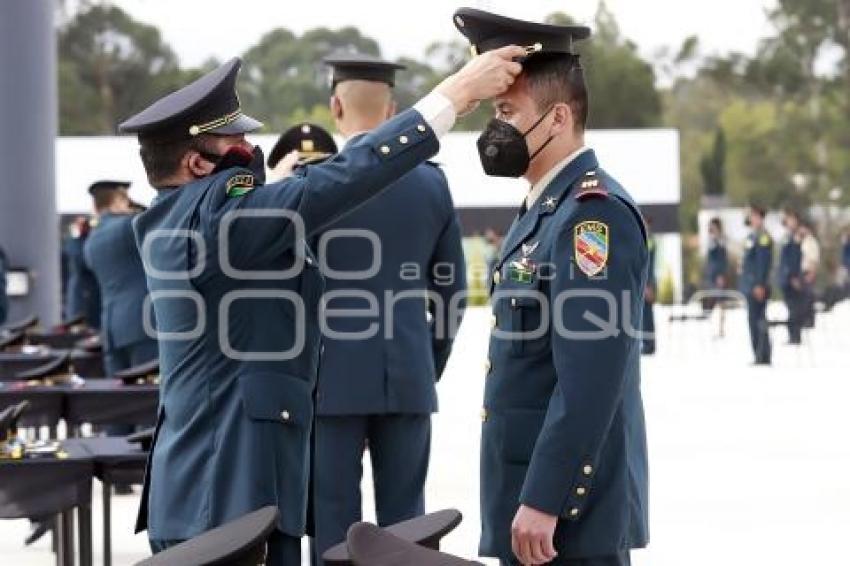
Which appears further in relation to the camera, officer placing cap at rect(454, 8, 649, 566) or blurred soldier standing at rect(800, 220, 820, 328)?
blurred soldier standing at rect(800, 220, 820, 328)

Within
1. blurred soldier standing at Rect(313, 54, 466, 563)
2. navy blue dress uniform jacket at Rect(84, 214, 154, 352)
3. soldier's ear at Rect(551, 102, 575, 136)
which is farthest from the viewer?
navy blue dress uniform jacket at Rect(84, 214, 154, 352)

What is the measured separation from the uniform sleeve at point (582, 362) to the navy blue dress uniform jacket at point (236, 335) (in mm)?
338

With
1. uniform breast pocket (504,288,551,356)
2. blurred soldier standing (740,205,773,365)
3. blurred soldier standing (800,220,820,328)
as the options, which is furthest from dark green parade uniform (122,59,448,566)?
blurred soldier standing (800,220,820,328)

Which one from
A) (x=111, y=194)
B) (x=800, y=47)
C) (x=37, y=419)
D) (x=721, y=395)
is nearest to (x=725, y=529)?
(x=37, y=419)

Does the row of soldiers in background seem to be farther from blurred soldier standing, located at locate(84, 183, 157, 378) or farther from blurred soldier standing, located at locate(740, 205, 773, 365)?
blurred soldier standing, located at locate(84, 183, 157, 378)

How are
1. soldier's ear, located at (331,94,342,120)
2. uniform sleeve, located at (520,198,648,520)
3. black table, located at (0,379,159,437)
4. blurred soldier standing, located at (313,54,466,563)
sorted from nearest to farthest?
uniform sleeve, located at (520,198,648,520) → blurred soldier standing, located at (313,54,466,563) → soldier's ear, located at (331,94,342,120) → black table, located at (0,379,159,437)

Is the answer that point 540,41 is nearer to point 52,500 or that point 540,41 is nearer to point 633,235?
point 633,235

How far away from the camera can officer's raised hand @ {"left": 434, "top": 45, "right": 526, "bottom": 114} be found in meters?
3.15

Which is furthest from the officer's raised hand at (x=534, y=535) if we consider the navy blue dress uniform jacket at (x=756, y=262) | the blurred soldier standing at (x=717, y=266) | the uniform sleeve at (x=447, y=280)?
the blurred soldier standing at (x=717, y=266)

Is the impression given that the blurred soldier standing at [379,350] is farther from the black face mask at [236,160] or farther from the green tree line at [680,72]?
the green tree line at [680,72]

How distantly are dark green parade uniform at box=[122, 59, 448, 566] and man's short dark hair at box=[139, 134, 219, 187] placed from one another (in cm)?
2

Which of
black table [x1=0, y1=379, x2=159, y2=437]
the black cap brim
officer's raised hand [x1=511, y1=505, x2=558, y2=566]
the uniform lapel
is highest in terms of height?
the black cap brim

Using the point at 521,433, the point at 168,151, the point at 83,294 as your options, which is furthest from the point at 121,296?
the point at 521,433

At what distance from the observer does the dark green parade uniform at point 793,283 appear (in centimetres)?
2083
